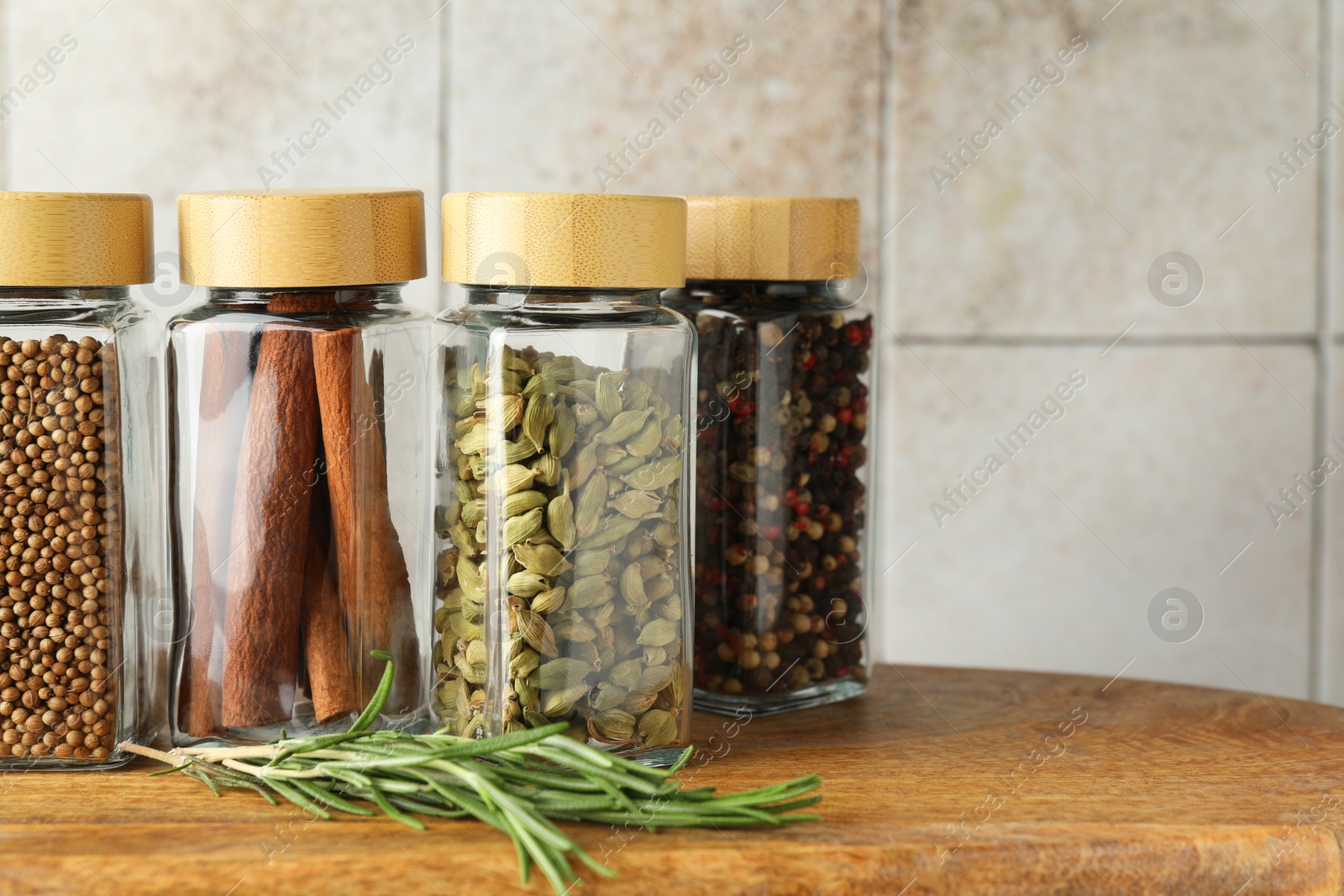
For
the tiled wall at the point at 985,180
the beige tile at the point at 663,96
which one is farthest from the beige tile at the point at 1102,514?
the beige tile at the point at 663,96

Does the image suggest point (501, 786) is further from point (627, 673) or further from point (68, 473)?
point (68, 473)

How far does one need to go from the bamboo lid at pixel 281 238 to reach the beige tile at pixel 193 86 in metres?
0.27

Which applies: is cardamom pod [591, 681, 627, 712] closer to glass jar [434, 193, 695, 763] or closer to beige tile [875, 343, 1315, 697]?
glass jar [434, 193, 695, 763]

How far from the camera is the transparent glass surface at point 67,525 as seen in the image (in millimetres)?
450

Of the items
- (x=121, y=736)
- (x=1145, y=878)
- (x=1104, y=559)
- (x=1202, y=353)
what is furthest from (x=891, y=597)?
(x=121, y=736)

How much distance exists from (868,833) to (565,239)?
25cm

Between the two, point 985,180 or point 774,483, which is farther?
point 985,180

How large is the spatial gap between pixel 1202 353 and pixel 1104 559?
150 millimetres

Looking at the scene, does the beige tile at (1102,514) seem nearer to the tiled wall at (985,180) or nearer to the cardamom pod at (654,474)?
the tiled wall at (985,180)

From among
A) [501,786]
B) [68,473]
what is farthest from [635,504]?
[68,473]

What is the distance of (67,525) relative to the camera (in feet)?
1.50

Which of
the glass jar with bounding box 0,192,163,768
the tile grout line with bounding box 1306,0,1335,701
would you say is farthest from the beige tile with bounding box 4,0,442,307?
the tile grout line with bounding box 1306,0,1335,701

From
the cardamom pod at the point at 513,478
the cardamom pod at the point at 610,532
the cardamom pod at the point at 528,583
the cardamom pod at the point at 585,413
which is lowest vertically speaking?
the cardamom pod at the point at 528,583

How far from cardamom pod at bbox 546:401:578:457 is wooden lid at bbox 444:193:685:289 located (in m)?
0.05
